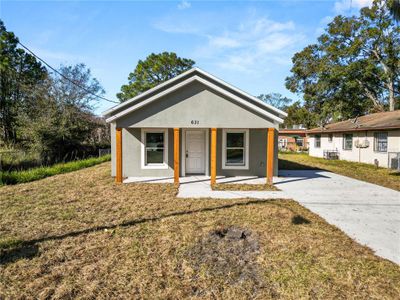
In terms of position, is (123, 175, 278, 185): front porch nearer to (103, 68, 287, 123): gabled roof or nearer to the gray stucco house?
the gray stucco house

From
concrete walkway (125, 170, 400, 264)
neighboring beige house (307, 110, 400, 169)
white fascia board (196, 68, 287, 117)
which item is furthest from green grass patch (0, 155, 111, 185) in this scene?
neighboring beige house (307, 110, 400, 169)

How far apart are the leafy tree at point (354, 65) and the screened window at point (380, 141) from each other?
11.6 meters

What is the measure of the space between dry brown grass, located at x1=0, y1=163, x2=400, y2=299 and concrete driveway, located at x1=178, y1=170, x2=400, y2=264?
49 cm

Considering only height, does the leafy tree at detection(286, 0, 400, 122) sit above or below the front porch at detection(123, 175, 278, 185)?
above

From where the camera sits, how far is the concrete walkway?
4.79 m

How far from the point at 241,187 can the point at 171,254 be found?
5.24m

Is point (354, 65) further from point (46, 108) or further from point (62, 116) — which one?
point (46, 108)

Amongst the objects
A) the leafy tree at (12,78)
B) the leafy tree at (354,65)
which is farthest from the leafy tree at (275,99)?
the leafy tree at (12,78)

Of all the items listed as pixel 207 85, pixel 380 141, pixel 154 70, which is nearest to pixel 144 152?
pixel 207 85

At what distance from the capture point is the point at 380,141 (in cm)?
1673

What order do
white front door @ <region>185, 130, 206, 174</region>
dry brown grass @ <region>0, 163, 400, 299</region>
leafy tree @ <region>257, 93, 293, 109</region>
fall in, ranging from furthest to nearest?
leafy tree @ <region>257, 93, 293, 109</region> < white front door @ <region>185, 130, 206, 174</region> < dry brown grass @ <region>0, 163, 400, 299</region>

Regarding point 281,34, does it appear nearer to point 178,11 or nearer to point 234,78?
point 178,11

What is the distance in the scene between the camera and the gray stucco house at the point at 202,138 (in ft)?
30.8

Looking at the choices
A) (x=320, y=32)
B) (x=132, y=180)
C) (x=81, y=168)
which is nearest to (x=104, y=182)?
(x=132, y=180)
